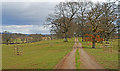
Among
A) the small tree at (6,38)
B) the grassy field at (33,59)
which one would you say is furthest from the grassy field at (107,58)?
the small tree at (6,38)

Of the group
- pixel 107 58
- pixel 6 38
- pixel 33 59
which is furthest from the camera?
pixel 6 38

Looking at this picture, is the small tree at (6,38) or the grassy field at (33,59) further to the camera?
the small tree at (6,38)

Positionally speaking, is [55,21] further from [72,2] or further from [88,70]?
[88,70]

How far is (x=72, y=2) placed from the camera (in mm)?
48625

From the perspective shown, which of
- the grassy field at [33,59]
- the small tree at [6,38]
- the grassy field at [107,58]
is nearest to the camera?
the grassy field at [107,58]

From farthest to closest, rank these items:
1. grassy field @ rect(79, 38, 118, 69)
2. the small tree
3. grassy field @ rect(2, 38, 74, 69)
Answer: the small tree < grassy field @ rect(2, 38, 74, 69) < grassy field @ rect(79, 38, 118, 69)

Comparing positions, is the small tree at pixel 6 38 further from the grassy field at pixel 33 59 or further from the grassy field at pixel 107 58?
the grassy field at pixel 107 58

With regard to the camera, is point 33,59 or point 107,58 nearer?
point 107,58

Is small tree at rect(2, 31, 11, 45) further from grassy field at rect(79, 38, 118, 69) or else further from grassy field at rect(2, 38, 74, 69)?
grassy field at rect(79, 38, 118, 69)

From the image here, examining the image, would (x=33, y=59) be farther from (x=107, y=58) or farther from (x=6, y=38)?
(x=6, y=38)

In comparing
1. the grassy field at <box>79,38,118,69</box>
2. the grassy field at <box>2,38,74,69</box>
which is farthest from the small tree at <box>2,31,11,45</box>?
the grassy field at <box>79,38,118,69</box>

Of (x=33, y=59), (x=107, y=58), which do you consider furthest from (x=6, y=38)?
(x=107, y=58)

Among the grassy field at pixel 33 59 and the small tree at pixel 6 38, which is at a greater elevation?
the small tree at pixel 6 38

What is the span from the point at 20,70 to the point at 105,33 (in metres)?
28.6
